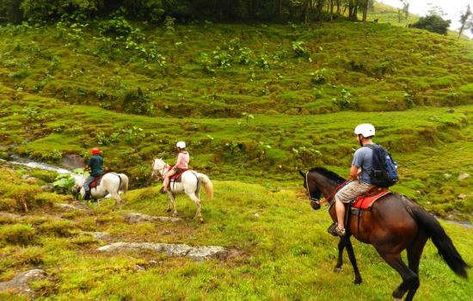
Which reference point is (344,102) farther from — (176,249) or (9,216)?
(9,216)

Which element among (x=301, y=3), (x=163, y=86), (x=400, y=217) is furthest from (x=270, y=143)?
(x=301, y=3)

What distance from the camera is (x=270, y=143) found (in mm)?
45625

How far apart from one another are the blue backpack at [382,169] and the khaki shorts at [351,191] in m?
0.51

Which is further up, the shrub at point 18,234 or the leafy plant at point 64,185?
the shrub at point 18,234

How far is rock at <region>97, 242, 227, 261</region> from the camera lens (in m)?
17.3

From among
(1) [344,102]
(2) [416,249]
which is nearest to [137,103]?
(1) [344,102]

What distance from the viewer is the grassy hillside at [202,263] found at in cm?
1402

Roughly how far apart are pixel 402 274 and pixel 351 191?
316 cm

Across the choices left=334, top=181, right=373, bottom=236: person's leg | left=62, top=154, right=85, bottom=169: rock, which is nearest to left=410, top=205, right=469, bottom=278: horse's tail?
left=334, top=181, right=373, bottom=236: person's leg

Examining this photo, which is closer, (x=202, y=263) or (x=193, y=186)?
(x=202, y=263)

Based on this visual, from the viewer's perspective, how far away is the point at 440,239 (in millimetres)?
13719

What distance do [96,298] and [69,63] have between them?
54.7 metres

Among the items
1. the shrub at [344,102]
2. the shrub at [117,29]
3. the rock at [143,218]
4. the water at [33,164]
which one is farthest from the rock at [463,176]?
the shrub at [117,29]

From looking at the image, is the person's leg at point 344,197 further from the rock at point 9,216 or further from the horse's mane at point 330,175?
the rock at point 9,216
